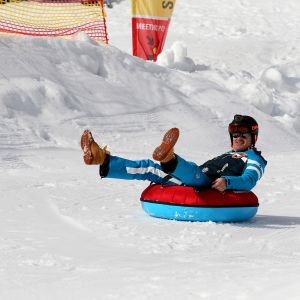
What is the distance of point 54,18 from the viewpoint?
1561cm

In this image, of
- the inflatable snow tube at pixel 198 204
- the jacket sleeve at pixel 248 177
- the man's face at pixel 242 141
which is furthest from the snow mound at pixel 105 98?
the jacket sleeve at pixel 248 177

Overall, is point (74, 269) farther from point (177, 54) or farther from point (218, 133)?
point (177, 54)

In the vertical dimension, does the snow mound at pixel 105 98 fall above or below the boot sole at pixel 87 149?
below

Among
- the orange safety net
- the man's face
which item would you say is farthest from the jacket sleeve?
the orange safety net

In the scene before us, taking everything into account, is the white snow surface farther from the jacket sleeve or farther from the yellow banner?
the yellow banner

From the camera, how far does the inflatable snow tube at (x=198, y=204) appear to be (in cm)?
515

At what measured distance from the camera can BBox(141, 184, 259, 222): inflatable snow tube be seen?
16.9ft

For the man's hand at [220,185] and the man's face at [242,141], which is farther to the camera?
the man's face at [242,141]

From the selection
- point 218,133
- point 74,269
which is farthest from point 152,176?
point 218,133

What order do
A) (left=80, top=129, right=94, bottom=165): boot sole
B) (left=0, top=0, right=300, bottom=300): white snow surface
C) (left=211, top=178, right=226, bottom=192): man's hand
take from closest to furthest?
(left=0, top=0, right=300, bottom=300): white snow surface
(left=80, top=129, right=94, bottom=165): boot sole
(left=211, top=178, right=226, bottom=192): man's hand

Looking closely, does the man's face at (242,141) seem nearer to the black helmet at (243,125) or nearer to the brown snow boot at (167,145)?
the black helmet at (243,125)

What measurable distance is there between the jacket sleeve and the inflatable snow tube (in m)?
0.06

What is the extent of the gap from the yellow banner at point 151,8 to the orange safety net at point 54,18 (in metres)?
0.68

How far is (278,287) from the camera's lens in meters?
2.82
